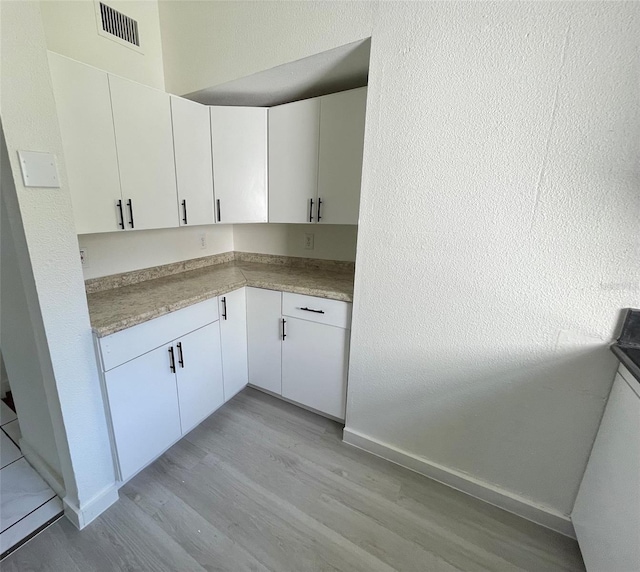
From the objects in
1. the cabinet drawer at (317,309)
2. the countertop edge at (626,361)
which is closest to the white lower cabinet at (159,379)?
the cabinet drawer at (317,309)

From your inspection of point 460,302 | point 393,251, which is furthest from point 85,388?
point 460,302

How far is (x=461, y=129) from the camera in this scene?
3.86 ft

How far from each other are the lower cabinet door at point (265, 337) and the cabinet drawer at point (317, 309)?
8 cm

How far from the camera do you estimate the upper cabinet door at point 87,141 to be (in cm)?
124

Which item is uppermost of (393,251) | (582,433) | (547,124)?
(547,124)

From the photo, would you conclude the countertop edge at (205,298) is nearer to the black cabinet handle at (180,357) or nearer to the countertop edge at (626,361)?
the black cabinet handle at (180,357)

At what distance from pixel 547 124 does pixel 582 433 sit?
4.08 feet

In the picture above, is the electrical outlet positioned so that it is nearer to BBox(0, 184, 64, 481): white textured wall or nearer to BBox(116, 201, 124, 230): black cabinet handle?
BBox(116, 201, 124, 230): black cabinet handle

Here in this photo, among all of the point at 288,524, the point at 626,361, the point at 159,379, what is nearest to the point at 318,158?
the point at 159,379

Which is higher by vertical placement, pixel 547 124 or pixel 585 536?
pixel 547 124

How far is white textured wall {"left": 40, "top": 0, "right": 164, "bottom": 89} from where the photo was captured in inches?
58.0

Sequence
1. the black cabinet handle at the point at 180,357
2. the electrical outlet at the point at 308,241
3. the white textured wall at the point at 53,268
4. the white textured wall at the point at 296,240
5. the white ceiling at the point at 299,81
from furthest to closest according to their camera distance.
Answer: the electrical outlet at the point at 308,241, the white textured wall at the point at 296,240, the black cabinet handle at the point at 180,357, the white ceiling at the point at 299,81, the white textured wall at the point at 53,268

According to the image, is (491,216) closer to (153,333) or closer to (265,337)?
(265,337)

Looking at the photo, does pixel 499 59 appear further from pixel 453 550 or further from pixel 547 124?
pixel 453 550
